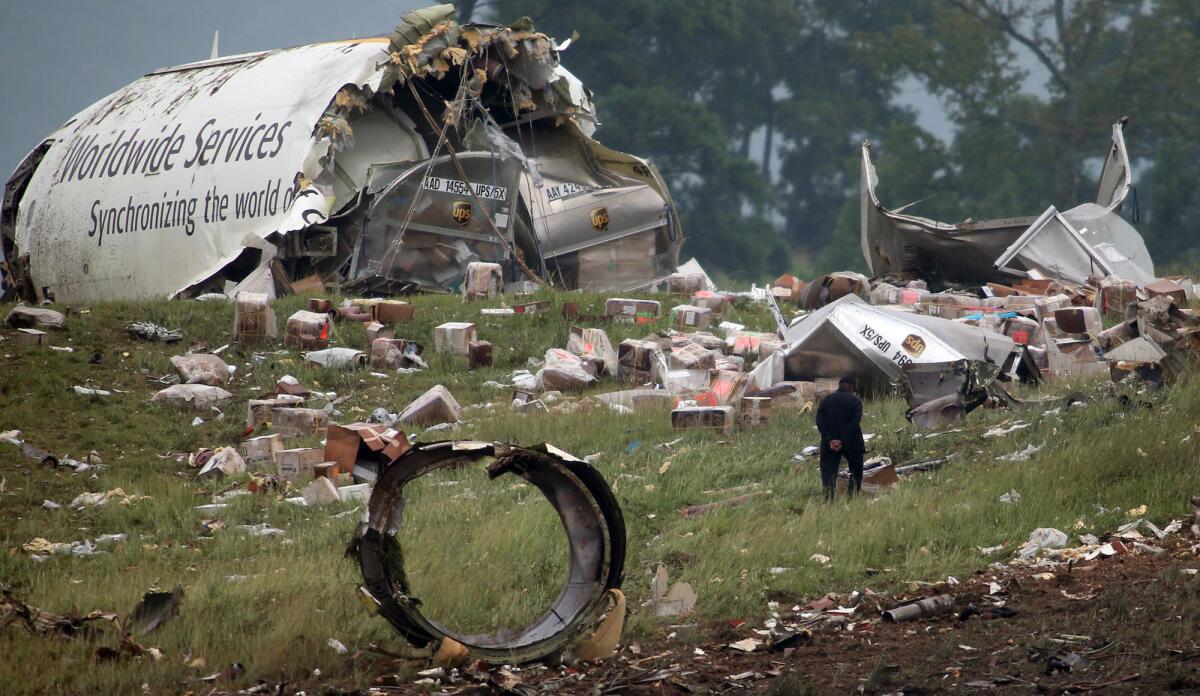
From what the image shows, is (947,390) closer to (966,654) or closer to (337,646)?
(966,654)

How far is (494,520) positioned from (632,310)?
7.14m

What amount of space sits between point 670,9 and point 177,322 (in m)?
32.2

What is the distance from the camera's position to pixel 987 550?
27.3 ft

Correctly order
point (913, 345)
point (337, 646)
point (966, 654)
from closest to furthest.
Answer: point (966, 654), point (337, 646), point (913, 345)

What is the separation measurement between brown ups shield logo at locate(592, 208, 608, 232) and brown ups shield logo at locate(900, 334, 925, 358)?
736cm

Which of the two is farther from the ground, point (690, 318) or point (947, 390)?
point (690, 318)

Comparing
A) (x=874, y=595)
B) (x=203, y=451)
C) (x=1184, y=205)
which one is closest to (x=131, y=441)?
(x=203, y=451)

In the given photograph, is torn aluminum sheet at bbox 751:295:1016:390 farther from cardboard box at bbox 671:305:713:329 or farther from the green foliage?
the green foliage

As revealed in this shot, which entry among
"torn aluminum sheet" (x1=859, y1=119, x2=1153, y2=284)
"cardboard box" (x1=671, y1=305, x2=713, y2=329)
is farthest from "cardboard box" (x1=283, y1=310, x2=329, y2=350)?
"torn aluminum sheet" (x1=859, y1=119, x2=1153, y2=284)

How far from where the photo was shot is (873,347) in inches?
498

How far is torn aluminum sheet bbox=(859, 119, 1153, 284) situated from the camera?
17.7 m

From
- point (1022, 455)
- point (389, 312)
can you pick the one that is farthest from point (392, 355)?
point (1022, 455)

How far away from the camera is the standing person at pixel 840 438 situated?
925cm

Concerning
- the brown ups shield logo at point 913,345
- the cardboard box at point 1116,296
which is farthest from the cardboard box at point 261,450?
the cardboard box at point 1116,296
